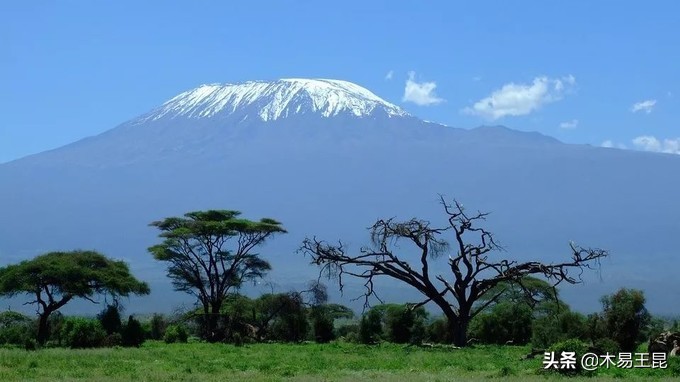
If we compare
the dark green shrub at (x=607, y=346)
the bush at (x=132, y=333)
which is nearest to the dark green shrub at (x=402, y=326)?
the bush at (x=132, y=333)

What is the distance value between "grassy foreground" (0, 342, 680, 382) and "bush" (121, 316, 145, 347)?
6.22 metres

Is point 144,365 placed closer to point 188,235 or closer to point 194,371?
point 194,371

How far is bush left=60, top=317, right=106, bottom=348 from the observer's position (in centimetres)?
3750

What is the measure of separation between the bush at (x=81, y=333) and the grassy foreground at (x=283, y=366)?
489 cm

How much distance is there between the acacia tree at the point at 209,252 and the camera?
49.7 m

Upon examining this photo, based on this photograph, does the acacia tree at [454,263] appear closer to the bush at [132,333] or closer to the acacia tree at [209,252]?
the bush at [132,333]

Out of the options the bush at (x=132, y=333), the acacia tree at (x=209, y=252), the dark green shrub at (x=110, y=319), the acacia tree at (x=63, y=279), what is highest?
the acacia tree at (x=209, y=252)

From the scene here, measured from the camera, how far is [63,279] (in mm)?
42375

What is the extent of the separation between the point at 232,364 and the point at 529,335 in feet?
65.2

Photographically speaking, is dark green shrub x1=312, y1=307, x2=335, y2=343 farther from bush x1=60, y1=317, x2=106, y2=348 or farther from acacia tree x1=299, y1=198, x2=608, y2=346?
bush x1=60, y1=317, x2=106, y2=348

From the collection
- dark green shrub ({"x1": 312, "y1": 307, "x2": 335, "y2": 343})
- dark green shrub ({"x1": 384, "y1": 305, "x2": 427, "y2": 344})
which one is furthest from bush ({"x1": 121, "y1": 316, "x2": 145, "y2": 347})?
dark green shrub ({"x1": 384, "y1": 305, "x2": 427, "y2": 344})

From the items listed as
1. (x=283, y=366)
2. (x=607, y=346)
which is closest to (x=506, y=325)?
(x=607, y=346)

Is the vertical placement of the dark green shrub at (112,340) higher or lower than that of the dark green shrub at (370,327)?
lower

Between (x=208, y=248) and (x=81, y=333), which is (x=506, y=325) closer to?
(x=208, y=248)
